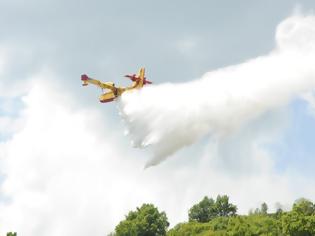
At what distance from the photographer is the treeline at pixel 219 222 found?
298 ft

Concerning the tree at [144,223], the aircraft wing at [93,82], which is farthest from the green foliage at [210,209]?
the aircraft wing at [93,82]

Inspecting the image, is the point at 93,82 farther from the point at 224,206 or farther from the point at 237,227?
the point at 224,206

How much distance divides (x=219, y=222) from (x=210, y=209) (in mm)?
23254

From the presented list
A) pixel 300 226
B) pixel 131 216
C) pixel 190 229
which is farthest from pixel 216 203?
pixel 300 226

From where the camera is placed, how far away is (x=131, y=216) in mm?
150375

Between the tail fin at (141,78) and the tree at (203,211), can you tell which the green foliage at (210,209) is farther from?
the tail fin at (141,78)

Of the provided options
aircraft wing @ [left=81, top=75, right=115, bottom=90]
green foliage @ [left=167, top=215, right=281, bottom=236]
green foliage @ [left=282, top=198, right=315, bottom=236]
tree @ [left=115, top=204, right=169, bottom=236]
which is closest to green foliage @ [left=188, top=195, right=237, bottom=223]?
green foliage @ [left=167, top=215, right=281, bottom=236]

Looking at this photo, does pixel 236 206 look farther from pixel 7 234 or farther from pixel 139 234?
pixel 7 234

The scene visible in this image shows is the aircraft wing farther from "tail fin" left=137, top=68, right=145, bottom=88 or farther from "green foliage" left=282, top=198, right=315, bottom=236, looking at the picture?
"green foliage" left=282, top=198, right=315, bottom=236

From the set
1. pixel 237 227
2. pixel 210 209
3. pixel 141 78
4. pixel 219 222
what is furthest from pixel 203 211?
pixel 141 78

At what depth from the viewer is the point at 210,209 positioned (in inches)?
7431

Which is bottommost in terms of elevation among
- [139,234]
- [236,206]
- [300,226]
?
[300,226]

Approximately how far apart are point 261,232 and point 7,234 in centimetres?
4556

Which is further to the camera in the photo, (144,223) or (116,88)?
(144,223)
